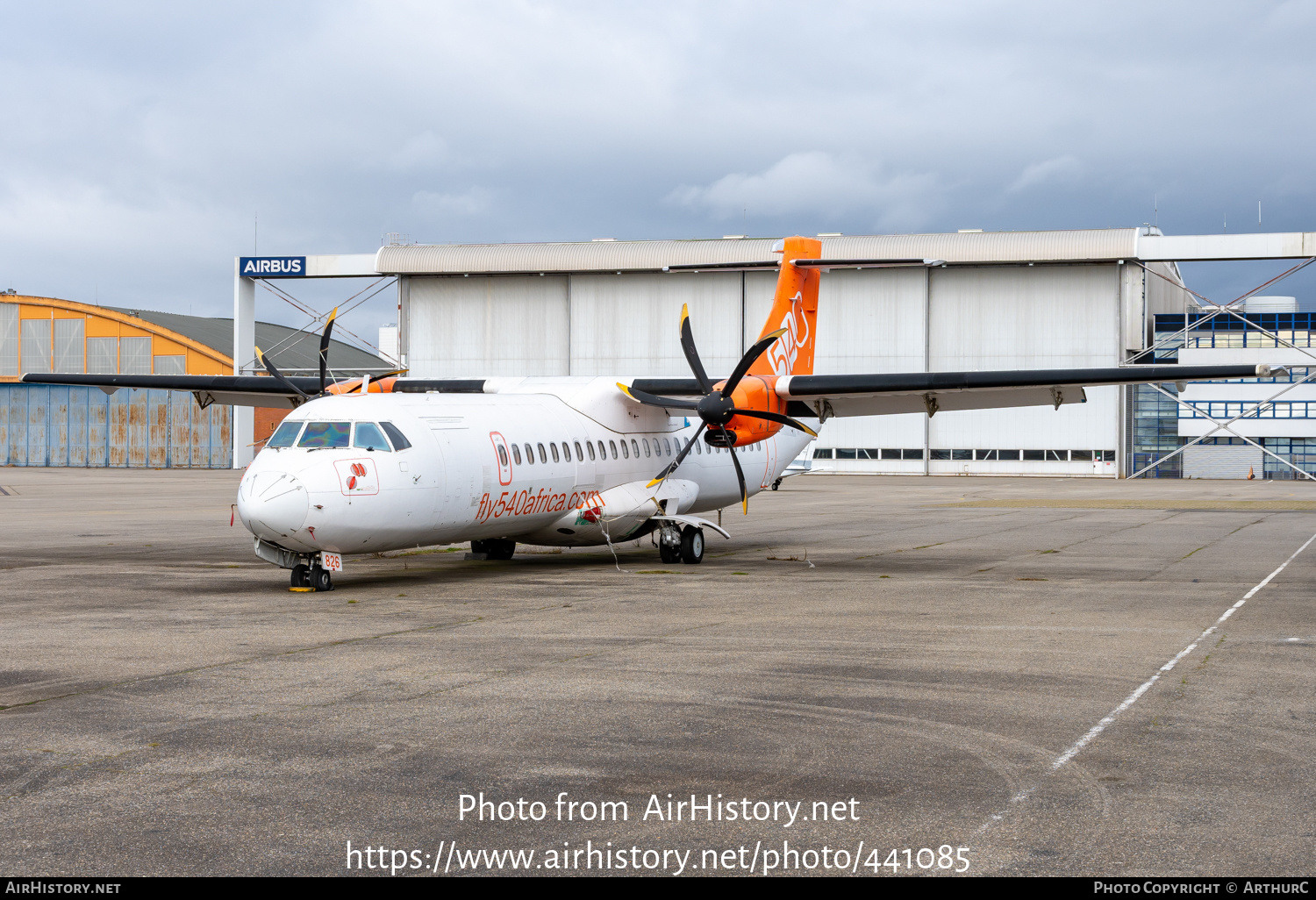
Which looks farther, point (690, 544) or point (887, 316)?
point (887, 316)

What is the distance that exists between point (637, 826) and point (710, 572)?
536 inches

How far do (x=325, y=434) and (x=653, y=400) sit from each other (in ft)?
22.8

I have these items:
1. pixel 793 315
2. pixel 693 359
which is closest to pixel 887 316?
pixel 793 315

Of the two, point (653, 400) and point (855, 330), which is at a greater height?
point (855, 330)

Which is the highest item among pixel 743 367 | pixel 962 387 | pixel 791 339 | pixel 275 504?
pixel 791 339

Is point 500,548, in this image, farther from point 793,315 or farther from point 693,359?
point 793,315

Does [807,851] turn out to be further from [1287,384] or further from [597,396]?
[1287,384]

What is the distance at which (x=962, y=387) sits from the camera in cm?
2056

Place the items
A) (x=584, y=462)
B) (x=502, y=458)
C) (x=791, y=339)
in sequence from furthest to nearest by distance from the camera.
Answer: (x=791, y=339)
(x=584, y=462)
(x=502, y=458)

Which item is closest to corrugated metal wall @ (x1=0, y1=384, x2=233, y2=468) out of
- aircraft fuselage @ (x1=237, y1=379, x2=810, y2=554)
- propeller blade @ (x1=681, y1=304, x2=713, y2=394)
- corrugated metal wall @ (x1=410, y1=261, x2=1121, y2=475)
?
corrugated metal wall @ (x1=410, y1=261, x2=1121, y2=475)

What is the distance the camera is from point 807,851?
6031 millimetres

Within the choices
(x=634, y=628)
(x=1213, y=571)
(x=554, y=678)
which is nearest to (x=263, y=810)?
(x=554, y=678)

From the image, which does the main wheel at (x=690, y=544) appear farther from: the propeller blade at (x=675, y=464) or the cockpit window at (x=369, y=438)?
the cockpit window at (x=369, y=438)

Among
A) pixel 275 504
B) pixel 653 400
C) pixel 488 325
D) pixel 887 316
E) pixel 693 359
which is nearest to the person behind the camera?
pixel 275 504
